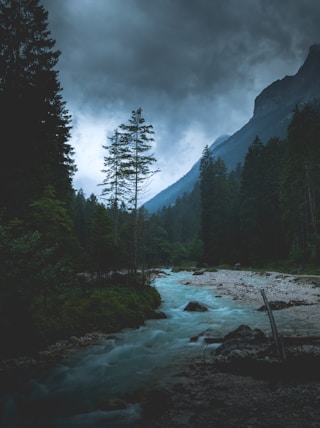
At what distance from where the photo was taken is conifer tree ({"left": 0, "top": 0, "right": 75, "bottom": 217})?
10.5 m

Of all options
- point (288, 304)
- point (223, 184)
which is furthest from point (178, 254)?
point (288, 304)

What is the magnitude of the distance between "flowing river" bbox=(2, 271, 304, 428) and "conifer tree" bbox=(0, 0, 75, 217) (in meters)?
6.69

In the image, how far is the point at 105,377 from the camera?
6.83 m

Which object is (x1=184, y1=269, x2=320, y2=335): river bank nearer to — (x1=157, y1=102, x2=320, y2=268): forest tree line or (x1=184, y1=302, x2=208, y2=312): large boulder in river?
(x1=184, y1=302, x2=208, y2=312): large boulder in river

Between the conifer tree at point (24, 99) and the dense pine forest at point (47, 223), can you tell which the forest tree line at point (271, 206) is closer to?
the dense pine forest at point (47, 223)

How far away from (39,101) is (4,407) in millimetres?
10548

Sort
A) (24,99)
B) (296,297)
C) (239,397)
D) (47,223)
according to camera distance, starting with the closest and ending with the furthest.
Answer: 1. (239,397)
2. (24,99)
3. (47,223)
4. (296,297)

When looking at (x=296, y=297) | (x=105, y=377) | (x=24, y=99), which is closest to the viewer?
(x=105, y=377)

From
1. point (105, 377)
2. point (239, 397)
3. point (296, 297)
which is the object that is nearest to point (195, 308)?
point (296, 297)

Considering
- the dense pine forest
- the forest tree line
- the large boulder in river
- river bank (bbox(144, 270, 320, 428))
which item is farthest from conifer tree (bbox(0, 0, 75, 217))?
the forest tree line

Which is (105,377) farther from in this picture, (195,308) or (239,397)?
(195,308)

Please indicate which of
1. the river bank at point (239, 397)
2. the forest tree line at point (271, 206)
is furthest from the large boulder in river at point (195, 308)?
the forest tree line at point (271, 206)

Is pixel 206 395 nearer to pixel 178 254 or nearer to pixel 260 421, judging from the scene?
pixel 260 421

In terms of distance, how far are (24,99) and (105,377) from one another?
10429 millimetres
